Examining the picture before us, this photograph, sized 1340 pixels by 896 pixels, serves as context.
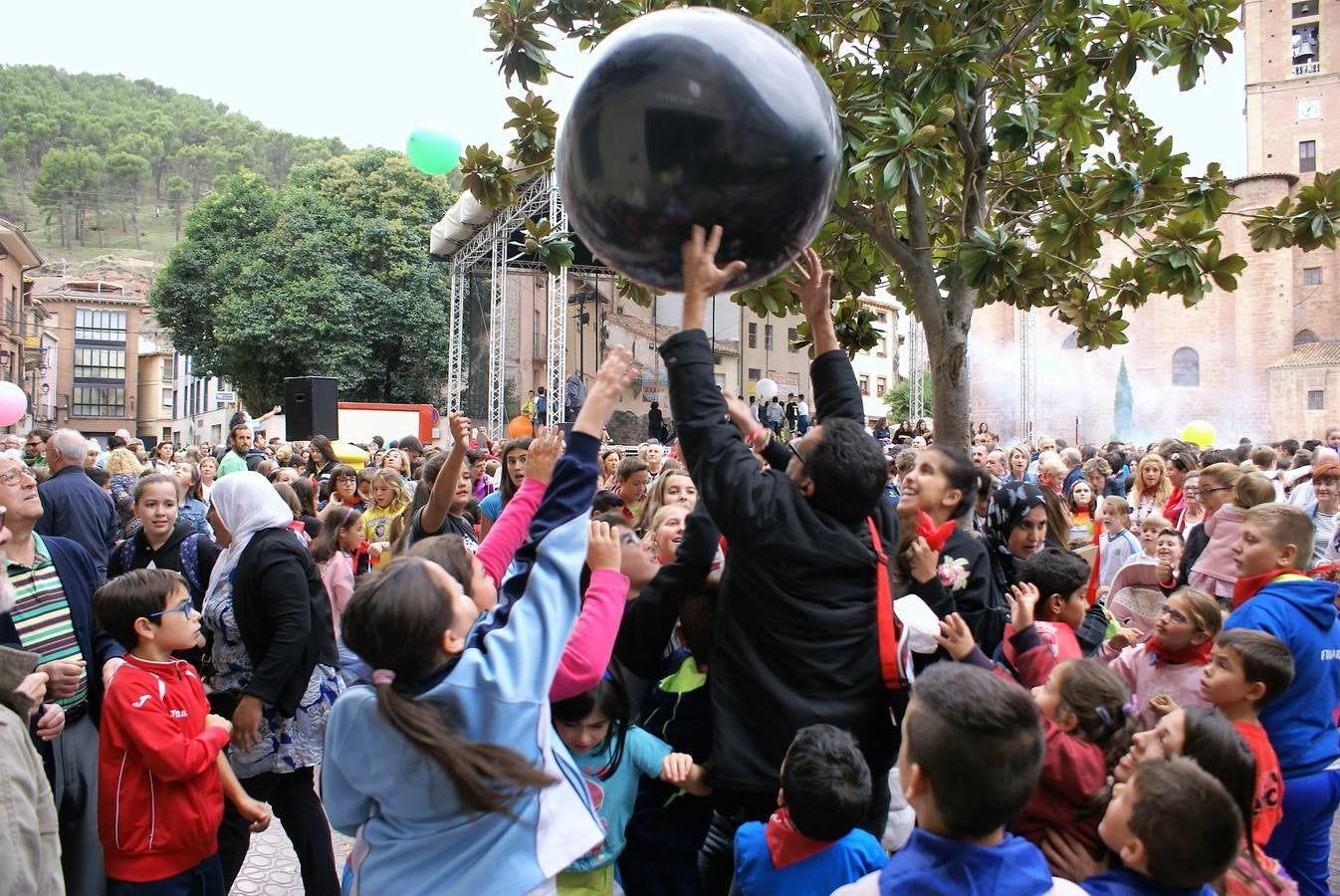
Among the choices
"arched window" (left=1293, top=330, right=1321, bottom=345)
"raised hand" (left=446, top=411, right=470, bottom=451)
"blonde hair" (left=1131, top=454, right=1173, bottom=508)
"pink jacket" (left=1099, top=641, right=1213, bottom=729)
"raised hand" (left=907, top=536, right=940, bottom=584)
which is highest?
"arched window" (left=1293, top=330, right=1321, bottom=345)

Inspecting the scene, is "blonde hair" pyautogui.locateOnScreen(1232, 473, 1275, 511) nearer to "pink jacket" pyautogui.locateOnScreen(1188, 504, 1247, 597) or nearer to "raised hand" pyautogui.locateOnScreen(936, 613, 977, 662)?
"pink jacket" pyautogui.locateOnScreen(1188, 504, 1247, 597)

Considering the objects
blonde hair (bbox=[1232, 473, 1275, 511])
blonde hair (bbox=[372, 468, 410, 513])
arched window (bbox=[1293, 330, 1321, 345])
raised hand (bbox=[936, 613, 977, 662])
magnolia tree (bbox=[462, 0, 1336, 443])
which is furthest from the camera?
arched window (bbox=[1293, 330, 1321, 345])

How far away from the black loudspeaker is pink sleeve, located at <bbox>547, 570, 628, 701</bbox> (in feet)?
42.1

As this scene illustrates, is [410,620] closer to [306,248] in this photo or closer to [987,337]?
[306,248]

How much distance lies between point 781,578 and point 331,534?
377cm

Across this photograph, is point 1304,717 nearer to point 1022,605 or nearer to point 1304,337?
point 1022,605

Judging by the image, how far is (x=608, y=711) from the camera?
8.84ft

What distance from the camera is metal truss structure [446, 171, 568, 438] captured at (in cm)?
1867

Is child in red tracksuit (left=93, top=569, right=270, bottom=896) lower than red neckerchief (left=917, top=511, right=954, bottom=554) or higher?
lower

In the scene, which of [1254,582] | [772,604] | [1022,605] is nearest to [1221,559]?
[1254,582]

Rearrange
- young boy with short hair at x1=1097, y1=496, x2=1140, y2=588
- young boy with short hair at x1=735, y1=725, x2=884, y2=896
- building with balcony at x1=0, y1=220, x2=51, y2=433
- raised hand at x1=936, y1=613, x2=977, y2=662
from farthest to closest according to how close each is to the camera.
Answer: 1. building with balcony at x1=0, y1=220, x2=51, y2=433
2. young boy with short hair at x1=1097, y1=496, x2=1140, y2=588
3. raised hand at x1=936, y1=613, x2=977, y2=662
4. young boy with short hair at x1=735, y1=725, x2=884, y2=896

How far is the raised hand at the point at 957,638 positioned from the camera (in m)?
2.54

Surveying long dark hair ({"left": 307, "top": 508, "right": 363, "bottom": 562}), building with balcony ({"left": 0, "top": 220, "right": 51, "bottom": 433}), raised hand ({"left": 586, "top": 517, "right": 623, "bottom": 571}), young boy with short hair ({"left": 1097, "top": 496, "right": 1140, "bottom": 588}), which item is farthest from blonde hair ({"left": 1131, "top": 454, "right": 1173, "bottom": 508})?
building with balcony ({"left": 0, "top": 220, "right": 51, "bottom": 433})

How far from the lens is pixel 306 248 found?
102 feet
